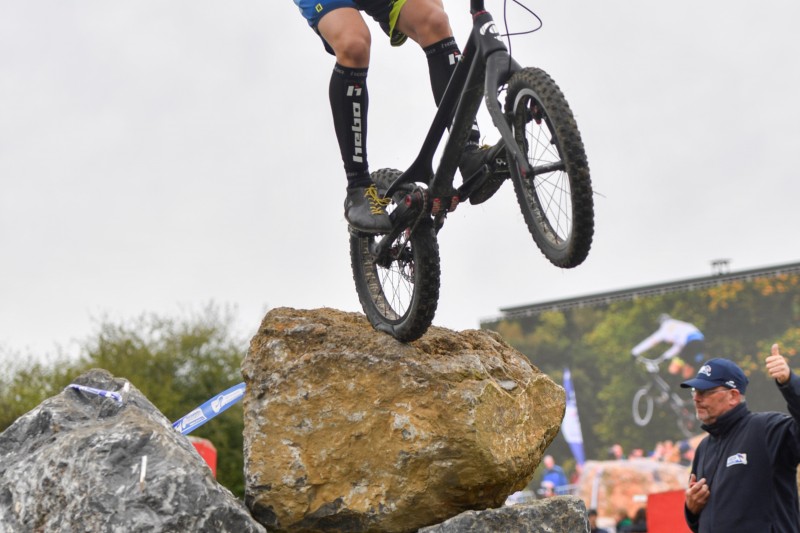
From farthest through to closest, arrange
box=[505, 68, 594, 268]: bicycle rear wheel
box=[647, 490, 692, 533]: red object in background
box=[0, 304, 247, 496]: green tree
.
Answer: box=[0, 304, 247, 496]: green tree → box=[647, 490, 692, 533]: red object in background → box=[505, 68, 594, 268]: bicycle rear wheel

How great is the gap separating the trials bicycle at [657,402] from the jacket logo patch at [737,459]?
31.5 metres

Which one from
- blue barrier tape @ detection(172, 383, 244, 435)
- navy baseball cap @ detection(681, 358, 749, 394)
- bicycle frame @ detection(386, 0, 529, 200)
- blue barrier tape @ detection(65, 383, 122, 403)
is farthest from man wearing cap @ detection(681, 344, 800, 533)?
blue barrier tape @ detection(65, 383, 122, 403)

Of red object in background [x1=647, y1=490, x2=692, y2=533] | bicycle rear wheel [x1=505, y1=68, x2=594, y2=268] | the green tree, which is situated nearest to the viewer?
bicycle rear wheel [x1=505, y1=68, x2=594, y2=268]

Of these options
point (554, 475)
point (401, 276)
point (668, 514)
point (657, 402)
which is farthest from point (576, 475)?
point (401, 276)

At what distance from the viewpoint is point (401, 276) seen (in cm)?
616

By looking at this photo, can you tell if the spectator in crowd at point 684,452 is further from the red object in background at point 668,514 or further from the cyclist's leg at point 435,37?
the cyclist's leg at point 435,37

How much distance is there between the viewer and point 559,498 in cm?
547

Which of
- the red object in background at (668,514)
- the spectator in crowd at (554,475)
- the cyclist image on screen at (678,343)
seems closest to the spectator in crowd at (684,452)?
the cyclist image on screen at (678,343)

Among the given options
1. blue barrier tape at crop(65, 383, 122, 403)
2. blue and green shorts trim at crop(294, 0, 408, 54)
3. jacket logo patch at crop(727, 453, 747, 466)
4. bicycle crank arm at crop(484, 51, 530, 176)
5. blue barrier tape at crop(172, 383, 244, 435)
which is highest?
blue and green shorts trim at crop(294, 0, 408, 54)

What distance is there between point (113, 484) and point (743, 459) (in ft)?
10.3

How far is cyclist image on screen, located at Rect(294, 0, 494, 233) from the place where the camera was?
5.86 metres

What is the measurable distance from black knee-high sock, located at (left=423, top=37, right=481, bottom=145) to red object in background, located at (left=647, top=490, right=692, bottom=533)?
344cm

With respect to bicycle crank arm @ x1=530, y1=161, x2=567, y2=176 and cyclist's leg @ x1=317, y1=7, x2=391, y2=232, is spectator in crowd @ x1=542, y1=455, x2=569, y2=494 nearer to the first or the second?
cyclist's leg @ x1=317, y1=7, x2=391, y2=232

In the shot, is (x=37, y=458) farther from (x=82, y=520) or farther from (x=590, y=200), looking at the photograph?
(x=590, y=200)
